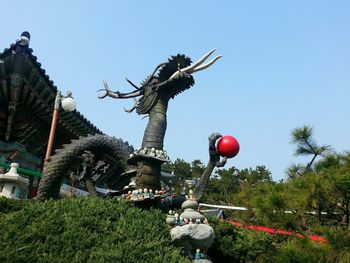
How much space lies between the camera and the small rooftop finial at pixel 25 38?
9.92m

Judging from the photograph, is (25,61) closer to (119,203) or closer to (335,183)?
(119,203)

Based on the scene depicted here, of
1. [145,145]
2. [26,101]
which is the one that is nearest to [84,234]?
[145,145]

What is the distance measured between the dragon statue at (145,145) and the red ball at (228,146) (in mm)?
415

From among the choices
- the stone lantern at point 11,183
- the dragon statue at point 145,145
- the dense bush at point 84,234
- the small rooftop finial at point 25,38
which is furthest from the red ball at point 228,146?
the small rooftop finial at point 25,38

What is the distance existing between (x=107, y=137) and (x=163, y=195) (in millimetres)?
1756

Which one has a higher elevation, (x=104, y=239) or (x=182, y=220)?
(x=182, y=220)

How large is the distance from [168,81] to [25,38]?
4.94 meters

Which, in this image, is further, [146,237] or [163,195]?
[163,195]

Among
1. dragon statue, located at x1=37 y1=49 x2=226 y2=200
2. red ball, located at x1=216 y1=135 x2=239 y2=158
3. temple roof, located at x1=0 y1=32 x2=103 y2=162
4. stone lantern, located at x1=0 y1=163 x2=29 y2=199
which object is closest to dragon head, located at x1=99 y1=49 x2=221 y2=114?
dragon statue, located at x1=37 y1=49 x2=226 y2=200

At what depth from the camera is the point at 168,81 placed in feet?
22.6

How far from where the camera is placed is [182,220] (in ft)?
16.8

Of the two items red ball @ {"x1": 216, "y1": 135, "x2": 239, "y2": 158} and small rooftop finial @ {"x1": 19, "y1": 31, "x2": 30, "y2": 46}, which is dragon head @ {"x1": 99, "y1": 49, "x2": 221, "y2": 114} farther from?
small rooftop finial @ {"x1": 19, "y1": 31, "x2": 30, "y2": 46}

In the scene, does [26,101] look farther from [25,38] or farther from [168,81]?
[168,81]

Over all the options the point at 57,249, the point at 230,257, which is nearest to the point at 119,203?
the point at 57,249
